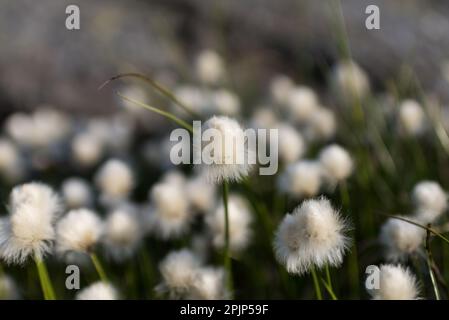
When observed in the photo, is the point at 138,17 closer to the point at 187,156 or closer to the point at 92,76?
the point at 92,76

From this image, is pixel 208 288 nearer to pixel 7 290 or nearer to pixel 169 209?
pixel 169 209

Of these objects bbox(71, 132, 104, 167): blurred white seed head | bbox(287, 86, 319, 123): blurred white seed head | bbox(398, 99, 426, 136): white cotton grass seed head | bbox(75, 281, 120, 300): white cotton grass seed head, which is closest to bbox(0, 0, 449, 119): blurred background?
bbox(71, 132, 104, 167): blurred white seed head

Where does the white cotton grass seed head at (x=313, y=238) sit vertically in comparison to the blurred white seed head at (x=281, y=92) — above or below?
below

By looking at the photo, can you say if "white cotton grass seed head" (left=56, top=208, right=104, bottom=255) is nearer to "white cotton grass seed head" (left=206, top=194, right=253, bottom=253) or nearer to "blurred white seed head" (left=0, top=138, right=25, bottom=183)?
"white cotton grass seed head" (left=206, top=194, right=253, bottom=253)

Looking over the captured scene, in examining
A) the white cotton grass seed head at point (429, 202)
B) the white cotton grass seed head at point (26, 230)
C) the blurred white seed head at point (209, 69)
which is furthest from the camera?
the blurred white seed head at point (209, 69)

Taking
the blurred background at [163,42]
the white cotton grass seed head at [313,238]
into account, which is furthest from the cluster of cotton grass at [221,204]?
the blurred background at [163,42]

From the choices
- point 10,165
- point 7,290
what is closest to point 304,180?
point 7,290

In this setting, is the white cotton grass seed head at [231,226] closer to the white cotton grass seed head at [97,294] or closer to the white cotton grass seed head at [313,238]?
the white cotton grass seed head at [97,294]

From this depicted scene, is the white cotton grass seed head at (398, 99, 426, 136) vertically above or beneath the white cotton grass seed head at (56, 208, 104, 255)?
above

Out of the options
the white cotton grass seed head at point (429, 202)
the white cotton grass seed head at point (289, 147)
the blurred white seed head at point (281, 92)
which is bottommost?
the white cotton grass seed head at point (429, 202)
